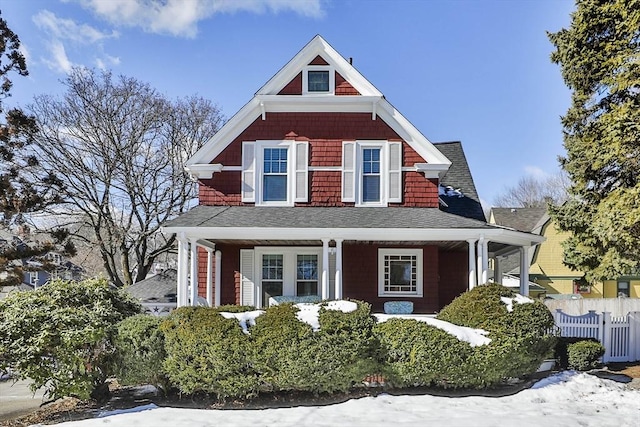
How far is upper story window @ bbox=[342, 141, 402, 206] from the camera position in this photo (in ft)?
43.5

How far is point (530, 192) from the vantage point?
164 feet

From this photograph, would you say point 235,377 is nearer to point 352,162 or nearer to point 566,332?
point 352,162

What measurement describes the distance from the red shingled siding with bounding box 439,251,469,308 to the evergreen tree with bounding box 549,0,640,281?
9.72 ft

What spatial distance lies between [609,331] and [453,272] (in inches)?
165

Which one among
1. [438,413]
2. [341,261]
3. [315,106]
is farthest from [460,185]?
[438,413]

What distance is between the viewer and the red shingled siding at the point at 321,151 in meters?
13.3

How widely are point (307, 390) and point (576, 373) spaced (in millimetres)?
5379

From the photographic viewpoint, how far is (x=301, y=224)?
1180cm

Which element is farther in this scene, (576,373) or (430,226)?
(430,226)

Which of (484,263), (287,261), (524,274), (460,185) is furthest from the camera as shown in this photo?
(460,185)

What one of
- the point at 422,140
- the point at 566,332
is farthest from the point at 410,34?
the point at 566,332

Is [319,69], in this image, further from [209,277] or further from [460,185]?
[209,277]

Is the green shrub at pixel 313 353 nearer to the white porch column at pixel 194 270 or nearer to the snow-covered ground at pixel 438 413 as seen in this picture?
the snow-covered ground at pixel 438 413

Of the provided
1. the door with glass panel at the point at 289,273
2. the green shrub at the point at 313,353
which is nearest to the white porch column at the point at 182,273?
the door with glass panel at the point at 289,273
